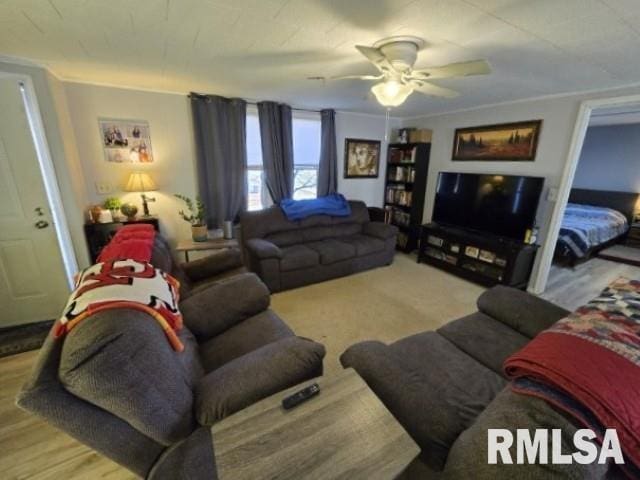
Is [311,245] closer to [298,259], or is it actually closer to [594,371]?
[298,259]

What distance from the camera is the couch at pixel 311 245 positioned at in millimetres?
3123

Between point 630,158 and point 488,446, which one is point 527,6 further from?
point 630,158

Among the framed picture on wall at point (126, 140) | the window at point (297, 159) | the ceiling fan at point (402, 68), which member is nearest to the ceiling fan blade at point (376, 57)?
the ceiling fan at point (402, 68)

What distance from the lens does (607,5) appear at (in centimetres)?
127

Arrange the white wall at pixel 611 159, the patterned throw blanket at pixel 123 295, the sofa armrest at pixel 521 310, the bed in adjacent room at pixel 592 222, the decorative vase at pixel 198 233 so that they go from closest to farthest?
the patterned throw blanket at pixel 123 295, the sofa armrest at pixel 521 310, the decorative vase at pixel 198 233, the bed in adjacent room at pixel 592 222, the white wall at pixel 611 159

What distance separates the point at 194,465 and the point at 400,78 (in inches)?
88.6

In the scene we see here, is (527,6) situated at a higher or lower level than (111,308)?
higher

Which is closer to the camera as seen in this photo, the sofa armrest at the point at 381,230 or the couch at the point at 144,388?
the couch at the point at 144,388

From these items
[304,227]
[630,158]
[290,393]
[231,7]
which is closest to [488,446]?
[290,393]

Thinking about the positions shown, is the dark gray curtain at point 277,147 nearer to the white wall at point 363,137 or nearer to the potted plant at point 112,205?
the white wall at point 363,137

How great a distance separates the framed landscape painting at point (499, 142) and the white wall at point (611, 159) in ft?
12.9

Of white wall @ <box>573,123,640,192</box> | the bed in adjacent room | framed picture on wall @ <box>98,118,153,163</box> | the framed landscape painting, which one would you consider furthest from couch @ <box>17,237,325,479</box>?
white wall @ <box>573,123,640,192</box>

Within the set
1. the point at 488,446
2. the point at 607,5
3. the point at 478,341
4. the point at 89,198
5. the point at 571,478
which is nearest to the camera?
the point at 571,478

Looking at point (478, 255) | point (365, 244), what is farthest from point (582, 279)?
point (365, 244)
